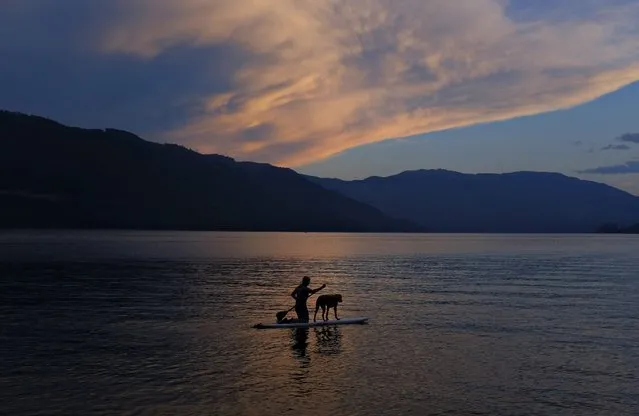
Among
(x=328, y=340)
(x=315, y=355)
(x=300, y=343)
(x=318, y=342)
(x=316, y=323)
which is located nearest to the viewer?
(x=315, y=355)

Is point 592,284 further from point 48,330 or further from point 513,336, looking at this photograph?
point 48,330

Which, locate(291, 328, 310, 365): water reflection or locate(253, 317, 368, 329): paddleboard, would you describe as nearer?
locate(291, 328, 310, 365): water reflection

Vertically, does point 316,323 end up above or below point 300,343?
above

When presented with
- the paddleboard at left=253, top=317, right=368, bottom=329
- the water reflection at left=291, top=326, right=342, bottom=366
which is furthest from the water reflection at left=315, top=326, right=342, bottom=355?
the paddleboard at left=253, top=317, right=368, bottom=329

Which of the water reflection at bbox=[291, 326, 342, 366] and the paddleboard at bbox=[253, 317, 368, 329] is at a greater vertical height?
the paddleboard at bbox=[253, 317, 368, 329]

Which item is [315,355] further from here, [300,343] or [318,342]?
[318,342]

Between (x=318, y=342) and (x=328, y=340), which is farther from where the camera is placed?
(x=328, y=340)

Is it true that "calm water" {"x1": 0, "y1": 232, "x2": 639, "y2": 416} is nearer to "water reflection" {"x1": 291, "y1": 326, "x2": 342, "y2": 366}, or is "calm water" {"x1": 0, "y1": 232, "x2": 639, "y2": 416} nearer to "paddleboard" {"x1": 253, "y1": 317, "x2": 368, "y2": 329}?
"water reflection" {"x1": 291, "y1": 326, "x2": 342, "y2": 366}

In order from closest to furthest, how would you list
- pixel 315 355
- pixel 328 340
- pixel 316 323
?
pixel 315 355, pixel 328 340, pixel 316 323

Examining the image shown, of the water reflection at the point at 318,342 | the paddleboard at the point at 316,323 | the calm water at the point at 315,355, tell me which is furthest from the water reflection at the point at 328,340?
the paddleboard at the point at 316,323

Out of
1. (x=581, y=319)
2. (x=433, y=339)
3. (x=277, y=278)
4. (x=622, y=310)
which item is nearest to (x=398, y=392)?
(x=433, y=339)

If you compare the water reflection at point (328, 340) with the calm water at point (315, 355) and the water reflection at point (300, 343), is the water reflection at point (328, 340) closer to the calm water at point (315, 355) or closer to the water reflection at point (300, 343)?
the calm water at point (315, 355)

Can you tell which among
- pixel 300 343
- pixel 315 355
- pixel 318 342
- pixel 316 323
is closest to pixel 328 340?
pixel 318 342

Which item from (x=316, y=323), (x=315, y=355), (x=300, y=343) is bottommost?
(x=315, y=355)
